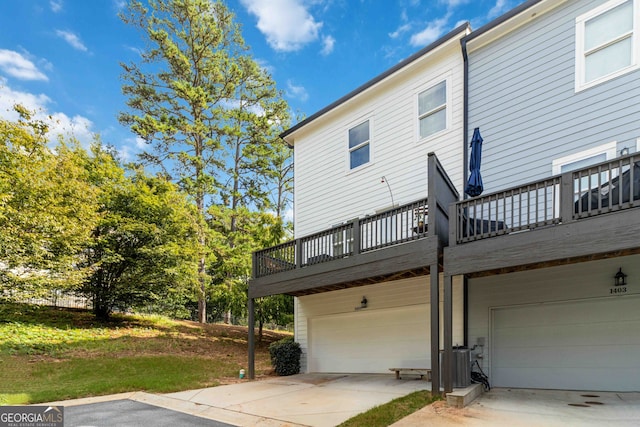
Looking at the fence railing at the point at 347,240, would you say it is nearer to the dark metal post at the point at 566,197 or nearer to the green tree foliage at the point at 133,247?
the dark metal post at the point at 566,197

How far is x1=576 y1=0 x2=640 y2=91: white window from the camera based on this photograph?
688 centimetres

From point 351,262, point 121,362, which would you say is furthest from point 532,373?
point 121,362

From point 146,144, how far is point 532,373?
2117 centimetres

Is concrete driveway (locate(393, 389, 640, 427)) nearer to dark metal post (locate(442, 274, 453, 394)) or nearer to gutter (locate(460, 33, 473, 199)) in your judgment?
dark metal post (locate(442, 274, 453, 394))

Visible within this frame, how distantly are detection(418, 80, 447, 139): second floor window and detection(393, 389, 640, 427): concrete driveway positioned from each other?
19.9ft

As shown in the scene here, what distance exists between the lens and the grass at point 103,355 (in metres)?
8.81

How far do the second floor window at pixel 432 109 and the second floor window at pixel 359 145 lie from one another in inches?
70.7

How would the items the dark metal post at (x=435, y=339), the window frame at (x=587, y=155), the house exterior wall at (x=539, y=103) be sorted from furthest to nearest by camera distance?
1. the house exterior wall at (x=539, y=103)
2. the window frame at (x=587, y=155)
3. the dark metal post at (x=435, y=339)

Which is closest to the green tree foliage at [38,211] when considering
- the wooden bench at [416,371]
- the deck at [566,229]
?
the wooden bench at [416,371]

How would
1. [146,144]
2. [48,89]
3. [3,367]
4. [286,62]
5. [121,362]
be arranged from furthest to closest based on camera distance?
[286,62] → [146,144] → [48,89] → [121,362] → [3,367]

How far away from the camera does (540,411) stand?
5.50 m

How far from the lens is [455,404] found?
5777 mm

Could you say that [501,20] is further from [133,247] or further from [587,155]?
[133,247]

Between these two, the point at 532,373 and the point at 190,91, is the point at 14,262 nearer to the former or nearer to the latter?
the point at 190,91
